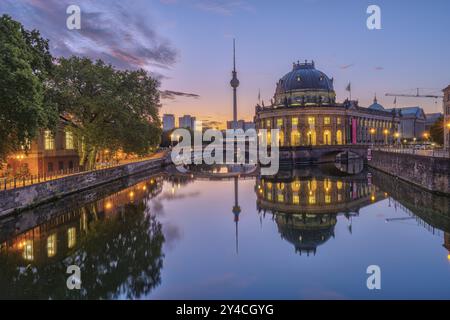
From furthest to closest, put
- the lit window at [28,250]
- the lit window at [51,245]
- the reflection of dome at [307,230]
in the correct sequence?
the reflection of dome at [307,230] < the lit window at [51,245] < the lit window at [28,250]

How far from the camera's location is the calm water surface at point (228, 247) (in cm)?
1923

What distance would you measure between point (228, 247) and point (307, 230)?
359 inches

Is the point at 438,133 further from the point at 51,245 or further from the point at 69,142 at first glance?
the point at 51,245

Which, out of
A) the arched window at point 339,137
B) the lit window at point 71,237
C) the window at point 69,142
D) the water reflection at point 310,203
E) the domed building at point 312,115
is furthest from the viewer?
the arched window at point 339,137

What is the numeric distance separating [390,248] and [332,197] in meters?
23.0

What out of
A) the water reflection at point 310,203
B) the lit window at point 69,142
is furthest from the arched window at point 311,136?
the lit window at point 69,142

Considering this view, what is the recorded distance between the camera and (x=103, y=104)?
1946 inches

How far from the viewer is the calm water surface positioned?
19.2 metres

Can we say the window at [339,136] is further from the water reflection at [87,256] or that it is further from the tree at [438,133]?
the water reflection at [87,256]

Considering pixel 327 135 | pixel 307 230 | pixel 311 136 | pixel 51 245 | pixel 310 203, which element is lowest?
pixel 307 230

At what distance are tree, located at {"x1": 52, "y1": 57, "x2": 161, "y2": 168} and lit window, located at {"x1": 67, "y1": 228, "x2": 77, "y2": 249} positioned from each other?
2103 cm

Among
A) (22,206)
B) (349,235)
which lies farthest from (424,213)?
(22,206)

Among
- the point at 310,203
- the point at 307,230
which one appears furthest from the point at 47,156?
the point at 307,230

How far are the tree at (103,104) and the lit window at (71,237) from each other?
21029 millimetres
